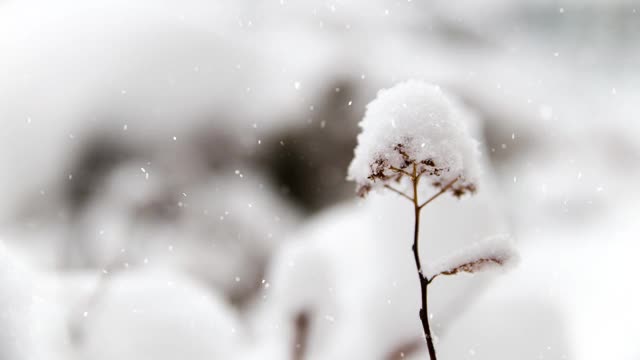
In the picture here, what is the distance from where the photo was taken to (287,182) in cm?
139

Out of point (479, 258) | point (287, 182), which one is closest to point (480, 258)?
point (479, 258)

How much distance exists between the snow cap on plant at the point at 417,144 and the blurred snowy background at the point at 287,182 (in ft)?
0.20

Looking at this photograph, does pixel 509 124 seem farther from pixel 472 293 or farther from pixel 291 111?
pixel 472 293

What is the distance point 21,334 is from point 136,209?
47 cm

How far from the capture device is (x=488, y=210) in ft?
1.06

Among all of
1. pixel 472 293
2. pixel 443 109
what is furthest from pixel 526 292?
pixel 443 109

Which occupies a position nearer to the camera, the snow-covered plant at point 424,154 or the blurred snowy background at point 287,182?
the snow-covered plant at point 424,154

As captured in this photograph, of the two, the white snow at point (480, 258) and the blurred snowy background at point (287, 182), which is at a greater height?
the blurred snowy background at point (287, 182)

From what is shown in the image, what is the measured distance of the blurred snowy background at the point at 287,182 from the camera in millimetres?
321

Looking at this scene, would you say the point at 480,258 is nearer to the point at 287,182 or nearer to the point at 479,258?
the point at 479,258

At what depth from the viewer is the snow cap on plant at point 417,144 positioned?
215mm

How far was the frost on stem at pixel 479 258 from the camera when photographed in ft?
0.66

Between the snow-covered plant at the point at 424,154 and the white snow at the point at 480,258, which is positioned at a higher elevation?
the snow-covered plant at the point at 424,154

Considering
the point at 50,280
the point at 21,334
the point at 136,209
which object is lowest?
the point at 21,334
